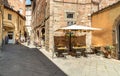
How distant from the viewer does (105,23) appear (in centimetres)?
1443

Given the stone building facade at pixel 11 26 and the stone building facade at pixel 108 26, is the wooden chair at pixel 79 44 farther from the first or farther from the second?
the stone building facade at pixel 11 26

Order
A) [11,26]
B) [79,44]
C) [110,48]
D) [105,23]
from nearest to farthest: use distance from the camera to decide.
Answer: [110,48], [105,23], [79,44], [11,26]

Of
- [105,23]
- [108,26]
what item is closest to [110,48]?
[108,26]

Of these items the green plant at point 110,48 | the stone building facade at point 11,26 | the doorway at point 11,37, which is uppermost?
the stone building facade at point 11,26

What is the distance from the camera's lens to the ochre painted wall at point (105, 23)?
518 inches

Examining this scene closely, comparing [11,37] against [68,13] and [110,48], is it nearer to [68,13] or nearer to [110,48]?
[68,13]

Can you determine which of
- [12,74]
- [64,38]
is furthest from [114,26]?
[12,74]

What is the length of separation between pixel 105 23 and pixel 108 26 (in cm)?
53

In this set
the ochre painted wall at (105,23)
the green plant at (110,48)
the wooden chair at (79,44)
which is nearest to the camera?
the green plant at (110,48)

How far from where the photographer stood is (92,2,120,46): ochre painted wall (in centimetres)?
1316

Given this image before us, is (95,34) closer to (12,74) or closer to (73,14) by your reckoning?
(73,14)

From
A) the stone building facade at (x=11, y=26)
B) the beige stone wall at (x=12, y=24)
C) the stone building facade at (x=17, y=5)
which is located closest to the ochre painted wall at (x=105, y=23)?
the beige stone wall at (x=12, y=24)

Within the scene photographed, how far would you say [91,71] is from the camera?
932 centimetres

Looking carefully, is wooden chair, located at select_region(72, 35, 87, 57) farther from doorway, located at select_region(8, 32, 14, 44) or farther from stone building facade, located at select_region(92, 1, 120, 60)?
doorway, located at select_region(8, 32, 14, 44)
